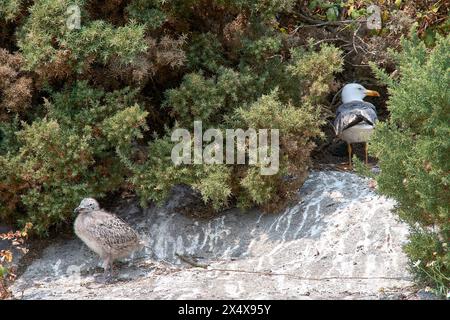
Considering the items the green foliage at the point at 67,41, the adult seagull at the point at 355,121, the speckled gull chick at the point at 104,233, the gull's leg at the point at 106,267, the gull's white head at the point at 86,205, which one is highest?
the green foliage at the point at 67,41

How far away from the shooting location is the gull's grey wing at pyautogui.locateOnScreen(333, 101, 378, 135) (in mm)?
8047

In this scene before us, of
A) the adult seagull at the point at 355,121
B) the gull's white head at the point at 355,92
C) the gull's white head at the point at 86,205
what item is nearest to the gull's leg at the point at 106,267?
the gull's white head at the point at 86,205

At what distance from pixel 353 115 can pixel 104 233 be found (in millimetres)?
2806

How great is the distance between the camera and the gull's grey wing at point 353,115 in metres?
8.05

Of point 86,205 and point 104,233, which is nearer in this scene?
point 104,233

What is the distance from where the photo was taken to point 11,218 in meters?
7.43

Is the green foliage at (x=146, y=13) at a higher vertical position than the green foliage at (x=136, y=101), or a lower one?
higher

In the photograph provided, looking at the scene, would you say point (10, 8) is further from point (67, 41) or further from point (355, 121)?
point (355, 121)

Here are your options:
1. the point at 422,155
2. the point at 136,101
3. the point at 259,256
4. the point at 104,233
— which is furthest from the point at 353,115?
the point at 104,233

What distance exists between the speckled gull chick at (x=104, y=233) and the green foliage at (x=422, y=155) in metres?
2.22

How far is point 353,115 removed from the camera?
26.5 ft

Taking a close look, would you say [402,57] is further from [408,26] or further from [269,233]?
[408,26]

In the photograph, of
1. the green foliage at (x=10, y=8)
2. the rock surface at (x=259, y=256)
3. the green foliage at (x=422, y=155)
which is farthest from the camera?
the green foliage at (x=10, y=8)

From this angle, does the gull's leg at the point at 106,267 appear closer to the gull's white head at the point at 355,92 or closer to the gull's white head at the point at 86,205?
the gull's white head at the point at 86,205
